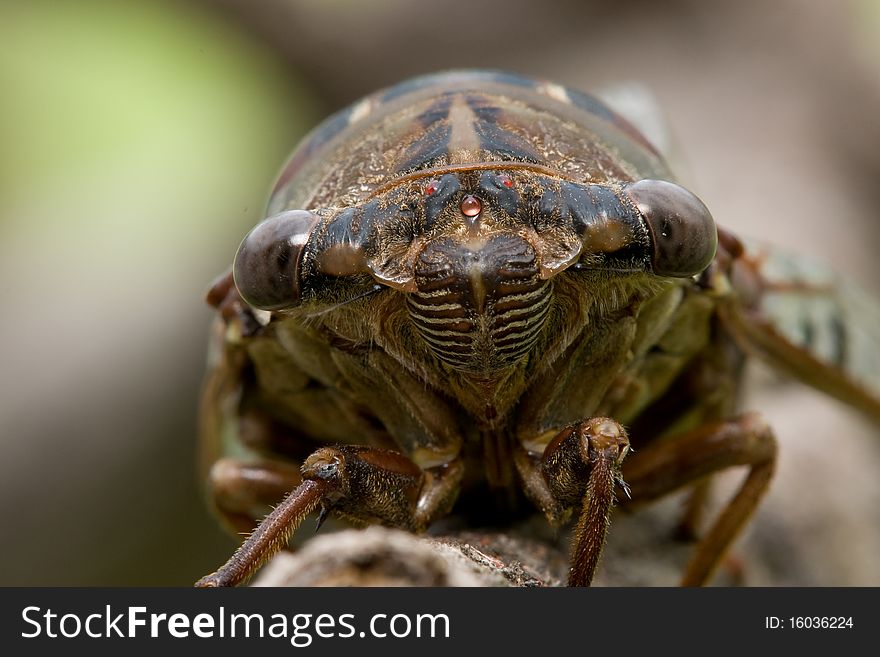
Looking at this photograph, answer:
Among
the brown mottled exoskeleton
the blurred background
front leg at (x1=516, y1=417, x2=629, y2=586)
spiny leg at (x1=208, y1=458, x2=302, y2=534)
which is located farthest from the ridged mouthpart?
the blurred background

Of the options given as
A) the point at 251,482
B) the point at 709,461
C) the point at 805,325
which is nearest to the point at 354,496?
the point at 251,482

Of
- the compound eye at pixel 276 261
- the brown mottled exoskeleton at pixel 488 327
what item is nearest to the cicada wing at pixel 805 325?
the brown mottled exoskeleton at pixel 488 327

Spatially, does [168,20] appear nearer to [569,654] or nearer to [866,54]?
[866,54]

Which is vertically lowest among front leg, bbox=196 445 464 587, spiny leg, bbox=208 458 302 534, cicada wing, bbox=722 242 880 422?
spiny leg, bbox=208 458 302 534

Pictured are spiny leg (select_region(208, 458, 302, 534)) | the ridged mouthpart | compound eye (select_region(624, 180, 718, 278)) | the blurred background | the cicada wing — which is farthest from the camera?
the blurred background

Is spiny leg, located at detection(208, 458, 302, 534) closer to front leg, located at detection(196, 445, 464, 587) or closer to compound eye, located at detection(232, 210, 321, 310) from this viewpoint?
front leg, located at detection(196, 445, 464, 587)

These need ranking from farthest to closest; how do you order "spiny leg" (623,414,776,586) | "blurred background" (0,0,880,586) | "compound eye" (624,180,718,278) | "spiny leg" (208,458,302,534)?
1. "blurred background" (0,0,880,586)
2. "spiny leg" (208,458,302,534)
3. "spiny leg" (623,414,776,586)
4. "compound eye" (624,180,718,278)
